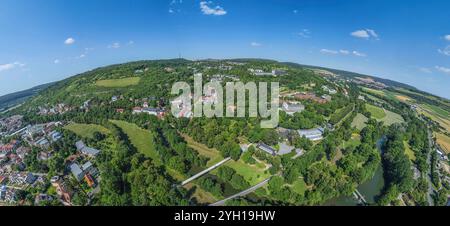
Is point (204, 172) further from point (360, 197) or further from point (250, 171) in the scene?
point (360, 197)

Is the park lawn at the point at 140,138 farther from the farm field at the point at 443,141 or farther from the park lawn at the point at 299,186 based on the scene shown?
the farm field at the point at 443,141

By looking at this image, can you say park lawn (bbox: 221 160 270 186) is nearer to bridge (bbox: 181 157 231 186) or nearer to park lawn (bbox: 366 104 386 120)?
bridge (bbox: 181 157 231 186)

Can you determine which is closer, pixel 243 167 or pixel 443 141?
pixel 243 167

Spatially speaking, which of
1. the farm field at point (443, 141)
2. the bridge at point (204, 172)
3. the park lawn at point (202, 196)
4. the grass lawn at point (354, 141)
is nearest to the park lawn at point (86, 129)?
the bridge at point (204, 172)

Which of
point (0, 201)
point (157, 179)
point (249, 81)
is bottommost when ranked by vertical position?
point (0, 201)

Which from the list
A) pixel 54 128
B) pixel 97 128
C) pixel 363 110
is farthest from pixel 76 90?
pixel 363 110

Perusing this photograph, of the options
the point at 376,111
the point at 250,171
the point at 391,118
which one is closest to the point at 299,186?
the point at 250,171
